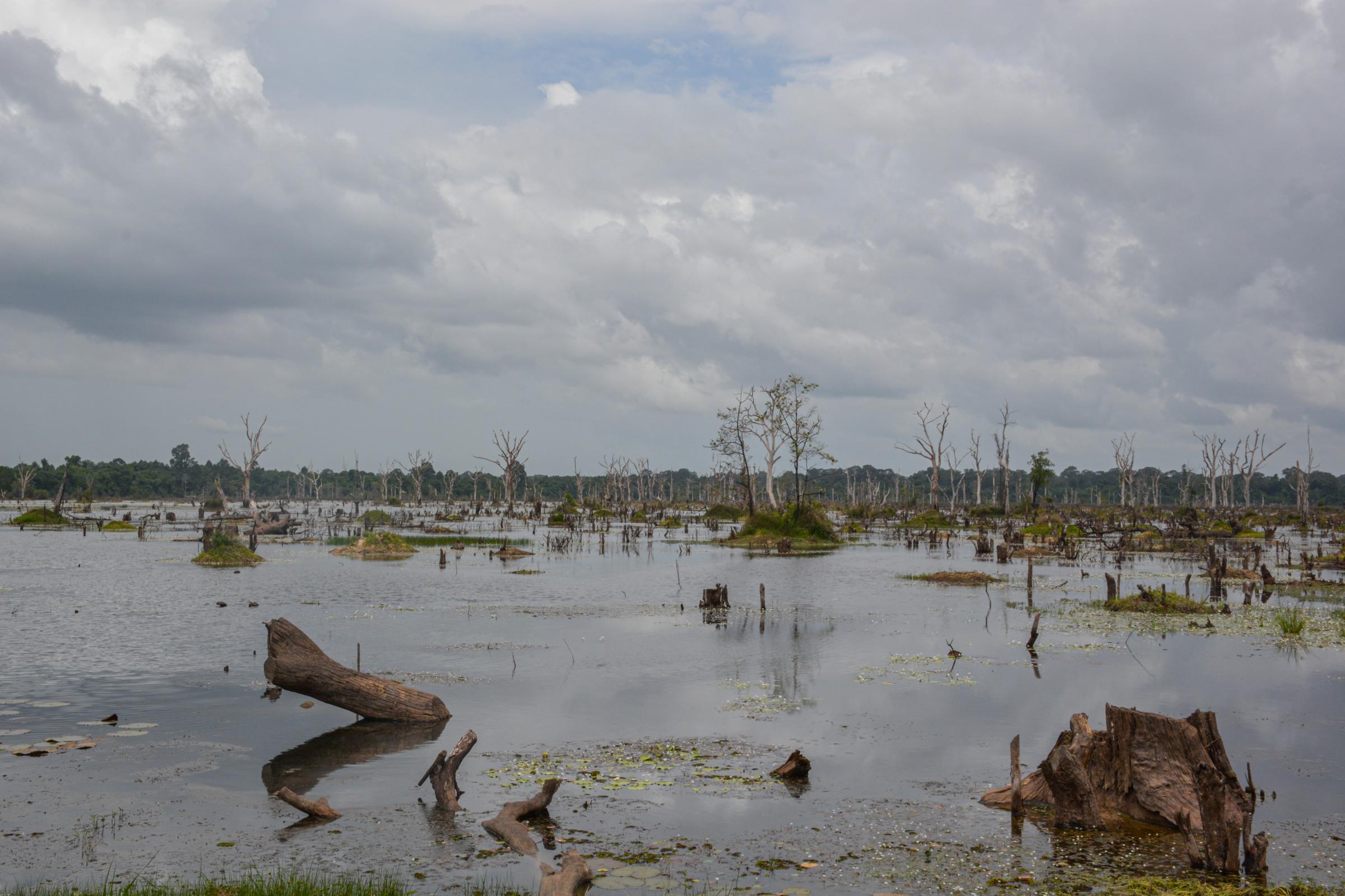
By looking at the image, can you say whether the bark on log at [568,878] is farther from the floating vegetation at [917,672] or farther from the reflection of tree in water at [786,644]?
the floating vegetation at [917,672]

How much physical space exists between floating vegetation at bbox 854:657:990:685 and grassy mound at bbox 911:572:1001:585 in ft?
53.2

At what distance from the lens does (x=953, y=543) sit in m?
60.2

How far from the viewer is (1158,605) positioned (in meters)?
27.2

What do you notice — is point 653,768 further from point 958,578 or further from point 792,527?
point 792,527

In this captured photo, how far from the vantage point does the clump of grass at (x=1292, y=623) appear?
23.0 meters

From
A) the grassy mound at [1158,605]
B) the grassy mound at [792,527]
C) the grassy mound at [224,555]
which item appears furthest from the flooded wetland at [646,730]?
the grassy mound at [792,527]

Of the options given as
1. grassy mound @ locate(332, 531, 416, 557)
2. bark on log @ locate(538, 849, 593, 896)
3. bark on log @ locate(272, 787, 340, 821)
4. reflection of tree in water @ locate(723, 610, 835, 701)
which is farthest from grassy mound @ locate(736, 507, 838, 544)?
bark on log @ locate(538, 849, 593, 896)

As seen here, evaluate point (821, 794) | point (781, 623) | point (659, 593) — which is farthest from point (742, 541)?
point (821, 794)

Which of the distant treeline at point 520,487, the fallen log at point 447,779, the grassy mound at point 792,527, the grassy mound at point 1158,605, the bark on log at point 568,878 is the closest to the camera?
the bark on log at point 568,878

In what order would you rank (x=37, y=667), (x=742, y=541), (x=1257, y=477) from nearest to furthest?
(x=37, y=667) → (x=742, y=541) → (x=1257, y=477)

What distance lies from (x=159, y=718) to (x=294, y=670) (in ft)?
8.16

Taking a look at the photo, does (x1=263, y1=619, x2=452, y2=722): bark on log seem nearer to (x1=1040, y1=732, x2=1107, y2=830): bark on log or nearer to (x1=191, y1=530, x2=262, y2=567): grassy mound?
(x1=1040, y1=732, x2=1107, y2=830): bark on log

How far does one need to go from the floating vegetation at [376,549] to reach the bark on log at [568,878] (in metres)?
40.2

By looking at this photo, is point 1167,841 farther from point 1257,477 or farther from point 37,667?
point 1257,477
